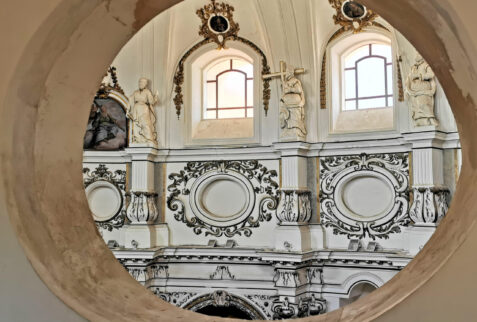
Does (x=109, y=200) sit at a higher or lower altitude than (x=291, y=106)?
lower

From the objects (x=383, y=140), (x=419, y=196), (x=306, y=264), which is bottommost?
(x=306, y=264)

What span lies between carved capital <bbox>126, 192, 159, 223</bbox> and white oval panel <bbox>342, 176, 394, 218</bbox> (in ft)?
14.4

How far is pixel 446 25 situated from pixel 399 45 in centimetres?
1114

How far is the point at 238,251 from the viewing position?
13.5 metres

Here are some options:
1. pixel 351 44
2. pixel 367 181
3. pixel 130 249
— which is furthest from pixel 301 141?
pixel 130 249

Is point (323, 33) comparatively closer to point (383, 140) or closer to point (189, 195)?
point (383, 140)

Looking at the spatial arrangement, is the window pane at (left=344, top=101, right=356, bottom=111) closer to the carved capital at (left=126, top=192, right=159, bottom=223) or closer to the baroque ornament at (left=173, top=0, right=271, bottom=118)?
the baroque ornament at (left=173, top=0, right=271, bottom=118)

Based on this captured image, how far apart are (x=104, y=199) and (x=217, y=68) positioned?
4.19 m

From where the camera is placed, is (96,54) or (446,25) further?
(96,54)

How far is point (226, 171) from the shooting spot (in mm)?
14305

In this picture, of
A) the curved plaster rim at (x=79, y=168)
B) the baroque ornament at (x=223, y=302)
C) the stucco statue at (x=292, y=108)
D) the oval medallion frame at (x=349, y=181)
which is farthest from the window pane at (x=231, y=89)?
the curved plaster rim at (x=79, y=168)

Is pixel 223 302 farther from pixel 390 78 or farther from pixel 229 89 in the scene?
pixel 390 78

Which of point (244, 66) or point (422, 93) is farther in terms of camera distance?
point (244, 66)

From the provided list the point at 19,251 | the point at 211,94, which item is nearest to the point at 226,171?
the point at 211,94
